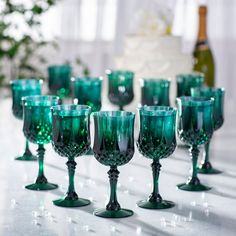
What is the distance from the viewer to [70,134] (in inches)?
57.9

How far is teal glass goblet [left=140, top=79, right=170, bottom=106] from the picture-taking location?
78.4 inches

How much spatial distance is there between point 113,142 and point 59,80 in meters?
0.98

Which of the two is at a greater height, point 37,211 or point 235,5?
point 235,5

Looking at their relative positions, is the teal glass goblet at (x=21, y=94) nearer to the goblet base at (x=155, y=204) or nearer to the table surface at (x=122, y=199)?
the table surface at (x=122, y=199)

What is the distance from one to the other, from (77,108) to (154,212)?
0.93 feet

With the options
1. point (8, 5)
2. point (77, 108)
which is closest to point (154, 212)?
point (77, 108)

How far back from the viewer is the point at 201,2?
436 centimetres

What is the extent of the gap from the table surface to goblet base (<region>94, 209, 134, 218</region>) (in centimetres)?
1

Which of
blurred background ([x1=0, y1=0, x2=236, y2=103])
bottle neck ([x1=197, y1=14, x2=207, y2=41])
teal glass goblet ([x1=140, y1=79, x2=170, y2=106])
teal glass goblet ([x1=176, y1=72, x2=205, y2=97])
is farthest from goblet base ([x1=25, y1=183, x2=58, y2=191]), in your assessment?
blurred background ([x1=0, y1=0, x2=236, y2=103])

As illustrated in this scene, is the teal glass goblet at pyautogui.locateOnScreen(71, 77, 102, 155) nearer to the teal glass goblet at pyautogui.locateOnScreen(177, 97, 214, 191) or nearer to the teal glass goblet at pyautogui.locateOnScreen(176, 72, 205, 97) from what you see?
the teal glass goblet at pyautogui.locateOnScreen(176, 72, 205, 97)

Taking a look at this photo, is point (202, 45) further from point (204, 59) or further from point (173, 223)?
point (173, 223)

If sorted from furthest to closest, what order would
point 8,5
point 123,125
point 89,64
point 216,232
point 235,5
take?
point 89,64
point 235,5
point 8,5
point 123,125
point 216,232

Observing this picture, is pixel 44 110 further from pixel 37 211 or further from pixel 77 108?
pixel 37 211

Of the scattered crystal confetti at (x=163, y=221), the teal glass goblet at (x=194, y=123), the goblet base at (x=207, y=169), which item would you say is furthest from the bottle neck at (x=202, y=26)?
the scattered crystal confetti at (x=163, y=221)
